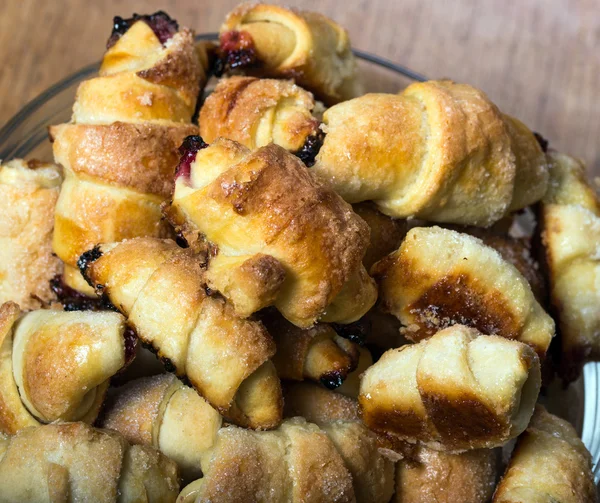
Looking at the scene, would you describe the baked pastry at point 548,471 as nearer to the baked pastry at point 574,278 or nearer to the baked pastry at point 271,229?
the baked pastry at point 574,278

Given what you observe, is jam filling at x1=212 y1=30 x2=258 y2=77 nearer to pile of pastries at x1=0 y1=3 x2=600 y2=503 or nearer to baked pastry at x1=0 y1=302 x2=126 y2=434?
pile of pastries at x1=0 y1=3 x2=600 y2=503

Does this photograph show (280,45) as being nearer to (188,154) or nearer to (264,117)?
(264,117)

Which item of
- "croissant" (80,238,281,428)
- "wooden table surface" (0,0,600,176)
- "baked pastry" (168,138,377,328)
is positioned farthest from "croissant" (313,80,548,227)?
"wooden table surface" (0,0,600,176)

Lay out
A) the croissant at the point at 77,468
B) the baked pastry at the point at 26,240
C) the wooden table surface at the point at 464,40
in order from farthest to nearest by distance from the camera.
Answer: the wooden table surface at the point at 464,40 → the baked pastry at the point at 26,240 → the croissant at the point at 77,468

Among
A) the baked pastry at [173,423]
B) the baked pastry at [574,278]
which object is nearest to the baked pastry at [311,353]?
the baked pastry at [173,423]

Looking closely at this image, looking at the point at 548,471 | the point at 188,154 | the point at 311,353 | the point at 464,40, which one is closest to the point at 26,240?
the point at 188,154
